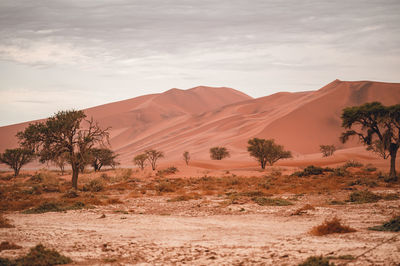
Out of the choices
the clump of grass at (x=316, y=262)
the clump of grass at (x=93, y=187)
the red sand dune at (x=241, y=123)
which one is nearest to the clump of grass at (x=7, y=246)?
the clump of grass at (x=316, y=262)

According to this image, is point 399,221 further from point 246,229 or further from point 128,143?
point 128,143

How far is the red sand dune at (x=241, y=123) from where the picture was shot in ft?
316

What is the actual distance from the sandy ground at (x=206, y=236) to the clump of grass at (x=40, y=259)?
0.35 meters

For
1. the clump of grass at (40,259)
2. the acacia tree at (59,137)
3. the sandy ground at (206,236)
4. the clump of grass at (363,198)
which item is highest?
the acacia tree at (59,137)

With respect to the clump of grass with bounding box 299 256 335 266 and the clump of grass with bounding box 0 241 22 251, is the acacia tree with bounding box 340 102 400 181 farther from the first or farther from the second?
the clump of grass with bounding box 0 241 22 251

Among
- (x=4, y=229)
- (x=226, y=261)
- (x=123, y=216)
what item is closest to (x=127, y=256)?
(x=226, y=261)

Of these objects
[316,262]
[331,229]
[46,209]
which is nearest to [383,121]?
[331,229]

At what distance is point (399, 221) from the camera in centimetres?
965

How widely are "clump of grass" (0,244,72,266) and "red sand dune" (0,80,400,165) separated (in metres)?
72.6

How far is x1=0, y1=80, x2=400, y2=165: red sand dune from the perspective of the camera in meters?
96.2

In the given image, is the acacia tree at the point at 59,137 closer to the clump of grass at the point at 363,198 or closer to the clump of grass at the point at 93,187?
the clump of grass at the point at 93,187

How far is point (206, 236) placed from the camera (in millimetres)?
9938

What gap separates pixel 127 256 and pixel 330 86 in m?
129

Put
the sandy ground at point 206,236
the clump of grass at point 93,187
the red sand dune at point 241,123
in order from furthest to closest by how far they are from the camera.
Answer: the red sand dune at point 241,123, the clump of grass at point 93,187, the sandy ground at point 206,236
